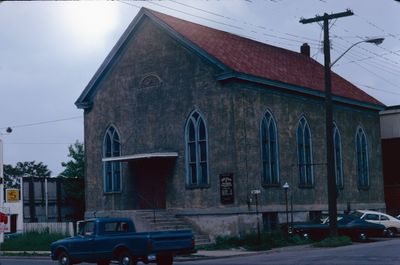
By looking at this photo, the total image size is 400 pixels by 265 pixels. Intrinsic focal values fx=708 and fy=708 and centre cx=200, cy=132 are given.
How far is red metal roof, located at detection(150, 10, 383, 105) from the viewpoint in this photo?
A: 35531 mm

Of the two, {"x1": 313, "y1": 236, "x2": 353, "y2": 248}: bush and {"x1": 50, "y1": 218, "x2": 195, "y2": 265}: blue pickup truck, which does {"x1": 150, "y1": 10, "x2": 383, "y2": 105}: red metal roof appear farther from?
{"x1": 50, "y1": 218, "x2": 195, "y2": 265}: blue pickup truck

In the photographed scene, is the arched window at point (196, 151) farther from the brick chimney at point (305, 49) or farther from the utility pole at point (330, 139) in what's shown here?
the brick chimney at point (305, 49)

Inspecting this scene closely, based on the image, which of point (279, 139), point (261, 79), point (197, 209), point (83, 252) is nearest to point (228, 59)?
point (261, 79)

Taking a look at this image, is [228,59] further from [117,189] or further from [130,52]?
[117,189]

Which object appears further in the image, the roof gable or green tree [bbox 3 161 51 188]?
green tree [bbox 3 161 51 188]

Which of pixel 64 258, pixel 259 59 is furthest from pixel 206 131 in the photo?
pixel 64 258

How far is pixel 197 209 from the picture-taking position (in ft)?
113

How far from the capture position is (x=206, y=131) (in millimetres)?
34656

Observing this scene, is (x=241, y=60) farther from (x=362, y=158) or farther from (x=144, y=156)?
(x=362, y=158)

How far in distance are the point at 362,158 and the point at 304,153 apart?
7394 millimetres

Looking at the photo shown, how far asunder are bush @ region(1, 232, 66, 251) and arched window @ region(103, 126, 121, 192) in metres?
4.07

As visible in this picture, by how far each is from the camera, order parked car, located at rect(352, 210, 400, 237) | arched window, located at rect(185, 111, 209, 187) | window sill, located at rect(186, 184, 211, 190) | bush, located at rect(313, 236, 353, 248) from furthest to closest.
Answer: parked car, located at rect(352, 210, 400, 237), arched window, located at rect(185, 111, 209, 187), window sill, located at rect(186, 184, 211, 190), bush, located at rect(313, 236, 353, 248)

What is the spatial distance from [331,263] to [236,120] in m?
13.9

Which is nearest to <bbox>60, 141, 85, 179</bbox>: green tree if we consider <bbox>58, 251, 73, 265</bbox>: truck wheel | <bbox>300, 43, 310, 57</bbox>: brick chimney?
<bbox>300, 43, 310, 57</bbox>: brick chimney
